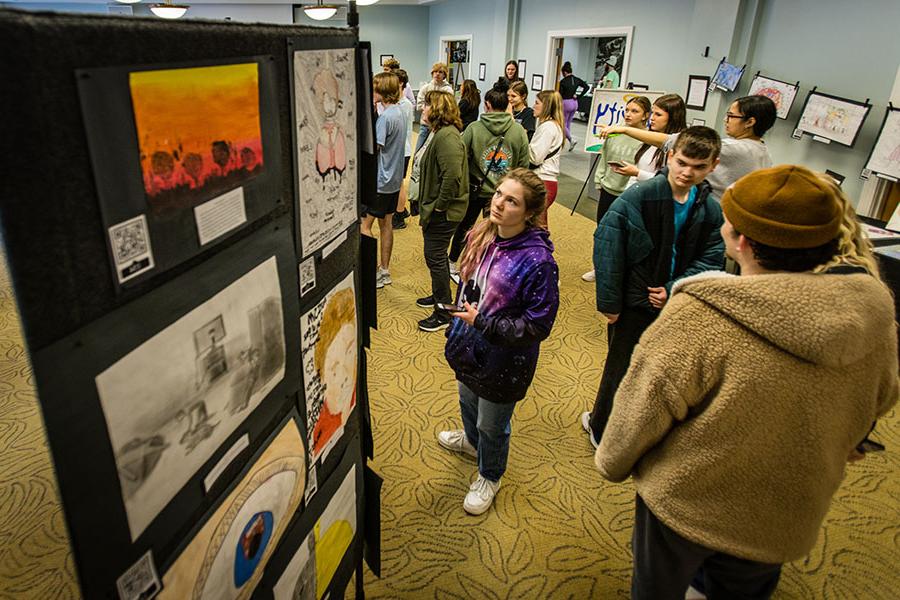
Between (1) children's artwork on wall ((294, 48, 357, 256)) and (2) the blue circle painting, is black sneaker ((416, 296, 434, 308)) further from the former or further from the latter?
(2) the blue circle painting

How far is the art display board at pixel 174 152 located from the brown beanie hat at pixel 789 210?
0.92 meters

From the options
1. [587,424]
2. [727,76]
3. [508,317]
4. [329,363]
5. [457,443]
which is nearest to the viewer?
[329,363]

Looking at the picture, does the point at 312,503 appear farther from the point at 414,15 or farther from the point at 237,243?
the point at 414,15

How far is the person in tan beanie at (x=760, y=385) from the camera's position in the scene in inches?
41.3

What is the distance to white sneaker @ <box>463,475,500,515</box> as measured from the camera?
7.30 ft

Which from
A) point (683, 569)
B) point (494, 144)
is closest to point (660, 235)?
point (683, 569)

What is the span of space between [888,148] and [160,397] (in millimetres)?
4946

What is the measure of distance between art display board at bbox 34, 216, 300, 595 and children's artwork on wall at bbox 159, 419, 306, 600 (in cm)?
6

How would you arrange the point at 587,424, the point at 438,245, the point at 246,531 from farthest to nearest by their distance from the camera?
the point at 438,245, the point at 587,424, the point at 246,531

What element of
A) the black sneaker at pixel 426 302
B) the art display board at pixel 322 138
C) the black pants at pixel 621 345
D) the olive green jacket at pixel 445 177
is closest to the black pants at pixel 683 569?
the black pants at pixel 621 345

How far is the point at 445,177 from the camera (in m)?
3.32

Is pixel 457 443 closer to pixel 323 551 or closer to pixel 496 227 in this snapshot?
pixel 496 227

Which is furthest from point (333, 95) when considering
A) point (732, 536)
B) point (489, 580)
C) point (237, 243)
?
point (489, 580)

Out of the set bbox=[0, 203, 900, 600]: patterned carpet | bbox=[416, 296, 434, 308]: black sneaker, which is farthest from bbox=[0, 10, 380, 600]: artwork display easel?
bbox=[416, 296, 434, 308]: black sneaker
